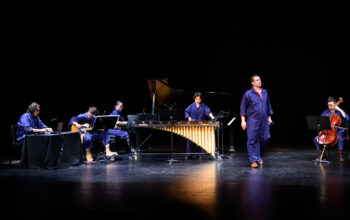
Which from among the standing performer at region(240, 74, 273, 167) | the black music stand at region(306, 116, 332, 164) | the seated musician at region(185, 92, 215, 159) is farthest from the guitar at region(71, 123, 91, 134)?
the black music stand at region(306, 116, 332, 164)

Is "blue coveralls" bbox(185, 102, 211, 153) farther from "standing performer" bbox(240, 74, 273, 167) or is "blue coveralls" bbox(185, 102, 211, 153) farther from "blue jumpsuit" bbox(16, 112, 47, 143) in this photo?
"blue jumpsuit" bbox(16, 112, 47, 143)

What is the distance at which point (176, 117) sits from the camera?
6828 mm

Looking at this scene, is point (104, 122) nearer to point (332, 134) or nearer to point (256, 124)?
point (256, 124)

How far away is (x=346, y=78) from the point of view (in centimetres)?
987

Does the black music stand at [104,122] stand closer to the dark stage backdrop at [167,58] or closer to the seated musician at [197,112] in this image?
the seated musician at [197,112]

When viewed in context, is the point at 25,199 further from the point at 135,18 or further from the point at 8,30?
the point at 135,18

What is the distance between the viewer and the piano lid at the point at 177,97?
777 centimetres

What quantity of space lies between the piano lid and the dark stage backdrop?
259 cm

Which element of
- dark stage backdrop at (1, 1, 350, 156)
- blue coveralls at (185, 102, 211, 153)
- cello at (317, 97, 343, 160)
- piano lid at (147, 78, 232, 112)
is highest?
dark stage backdrop at (1, 1, 350, 156)

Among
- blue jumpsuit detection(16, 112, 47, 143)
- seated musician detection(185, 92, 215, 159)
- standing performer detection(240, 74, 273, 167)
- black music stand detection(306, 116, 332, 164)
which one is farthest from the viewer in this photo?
seated musician detection(185, 92, 215, 159)

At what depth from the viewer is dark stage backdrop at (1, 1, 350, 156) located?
9.80m

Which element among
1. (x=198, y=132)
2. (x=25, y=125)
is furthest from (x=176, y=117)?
(x=25, y=125)

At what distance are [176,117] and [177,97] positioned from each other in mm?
1342

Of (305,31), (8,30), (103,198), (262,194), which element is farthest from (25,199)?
(305,31)
